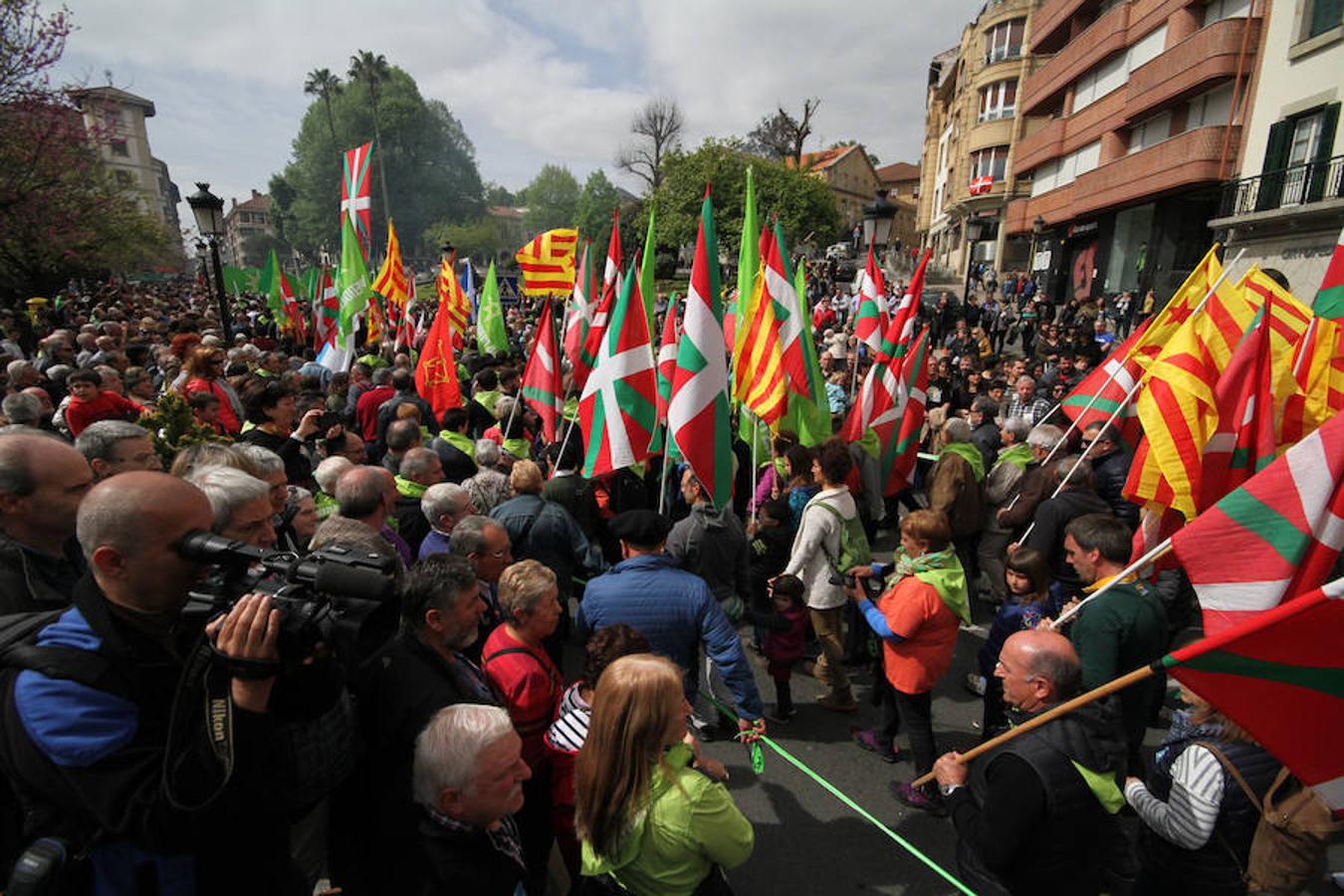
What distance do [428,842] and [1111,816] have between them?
2111 millimetres

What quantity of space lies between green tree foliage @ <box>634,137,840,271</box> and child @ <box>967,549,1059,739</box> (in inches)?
1428

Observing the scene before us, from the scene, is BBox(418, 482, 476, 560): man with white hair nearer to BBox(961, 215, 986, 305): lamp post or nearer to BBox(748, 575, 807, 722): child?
BBox(748, 575, 807, 722): child

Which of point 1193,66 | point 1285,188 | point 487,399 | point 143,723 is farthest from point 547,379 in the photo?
point 1193,66

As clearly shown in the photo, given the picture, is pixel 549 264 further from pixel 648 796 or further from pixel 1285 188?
pixel 1285 188

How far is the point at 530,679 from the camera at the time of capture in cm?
259

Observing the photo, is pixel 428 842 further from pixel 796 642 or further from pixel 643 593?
pixel 796 642

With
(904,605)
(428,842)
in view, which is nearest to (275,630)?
(428,842)

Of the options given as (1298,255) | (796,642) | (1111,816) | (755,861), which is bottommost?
(755,861)

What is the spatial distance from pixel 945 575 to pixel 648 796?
7.28 ft

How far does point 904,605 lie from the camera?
11.5ft

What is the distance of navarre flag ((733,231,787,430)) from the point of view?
5738 millimetres

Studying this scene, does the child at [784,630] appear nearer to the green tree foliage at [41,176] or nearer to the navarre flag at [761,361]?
the navarre flag at [761,361]

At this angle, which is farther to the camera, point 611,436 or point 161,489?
point 611,436

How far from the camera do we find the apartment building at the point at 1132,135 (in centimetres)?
1805
